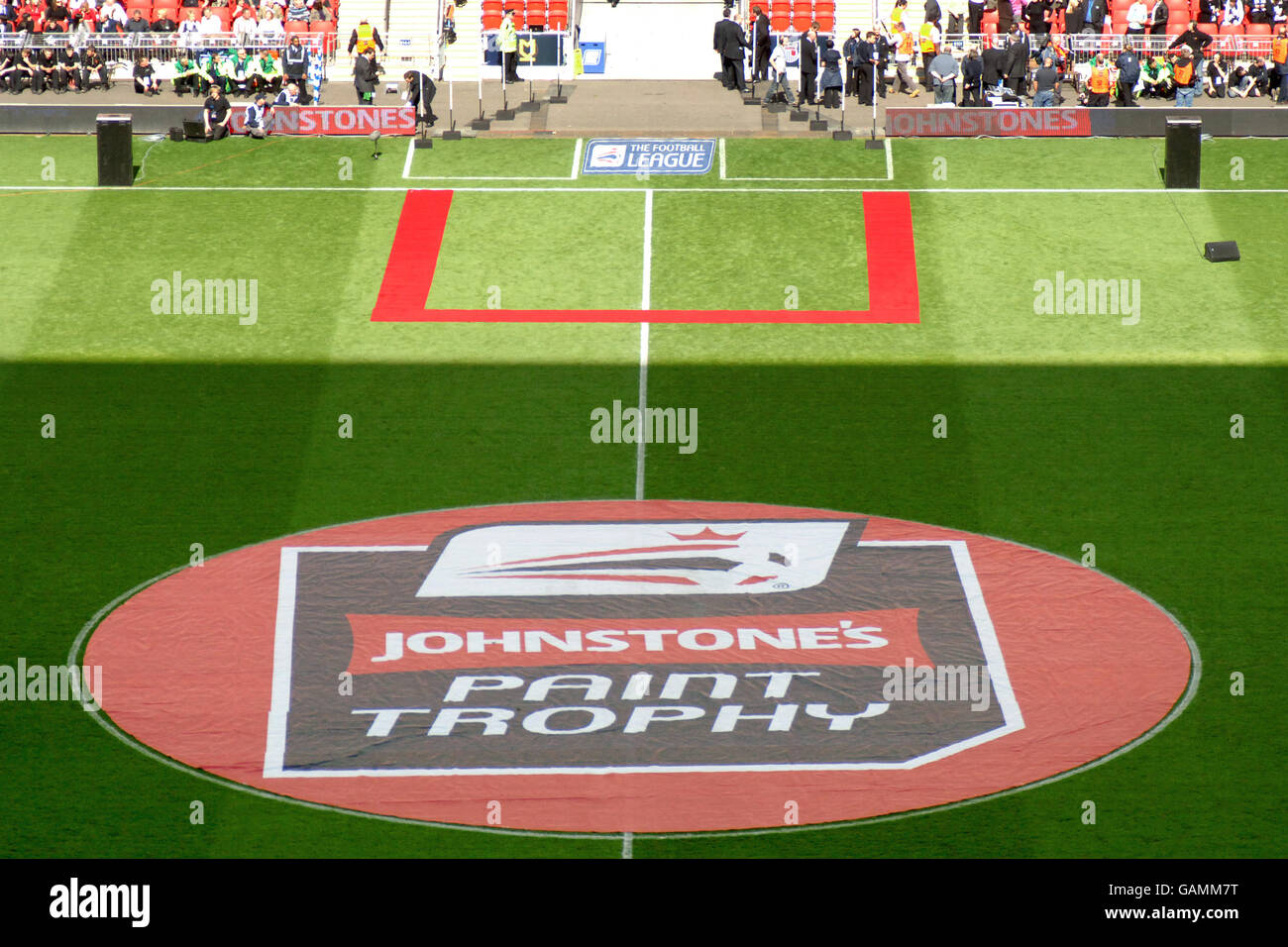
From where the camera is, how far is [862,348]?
33.7 meters

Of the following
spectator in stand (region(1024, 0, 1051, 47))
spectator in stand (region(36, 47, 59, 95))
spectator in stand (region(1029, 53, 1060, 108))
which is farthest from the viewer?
spectator in stand (region(1024, 0, 1051, 47))

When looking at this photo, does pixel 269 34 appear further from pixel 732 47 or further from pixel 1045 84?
pixel 1045 84

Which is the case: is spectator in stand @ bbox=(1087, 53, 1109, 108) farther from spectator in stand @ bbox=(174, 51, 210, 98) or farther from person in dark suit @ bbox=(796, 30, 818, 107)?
spectator in stand @ bbox=(174, 51, 210, 98)

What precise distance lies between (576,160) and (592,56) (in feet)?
27.7

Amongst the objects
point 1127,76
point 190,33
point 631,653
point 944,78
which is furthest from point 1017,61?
point 631,653

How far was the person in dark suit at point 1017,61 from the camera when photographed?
139 ft

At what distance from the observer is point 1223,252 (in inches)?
1416

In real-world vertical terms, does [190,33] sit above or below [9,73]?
above

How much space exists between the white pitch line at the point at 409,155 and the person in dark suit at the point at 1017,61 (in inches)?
507

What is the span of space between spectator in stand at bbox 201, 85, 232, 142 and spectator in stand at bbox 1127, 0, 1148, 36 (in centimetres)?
2048

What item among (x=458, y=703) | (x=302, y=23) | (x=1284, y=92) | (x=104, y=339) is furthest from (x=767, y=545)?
(x=302, y=23)

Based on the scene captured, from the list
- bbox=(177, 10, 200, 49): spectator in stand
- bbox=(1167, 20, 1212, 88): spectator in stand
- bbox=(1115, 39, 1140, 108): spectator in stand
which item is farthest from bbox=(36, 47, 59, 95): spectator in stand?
bbox=(1167, 20, 1212, 88): spectator in stand

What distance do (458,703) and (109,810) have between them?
13.2 ft

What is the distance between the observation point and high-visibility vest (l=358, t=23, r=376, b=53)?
1762 inches
